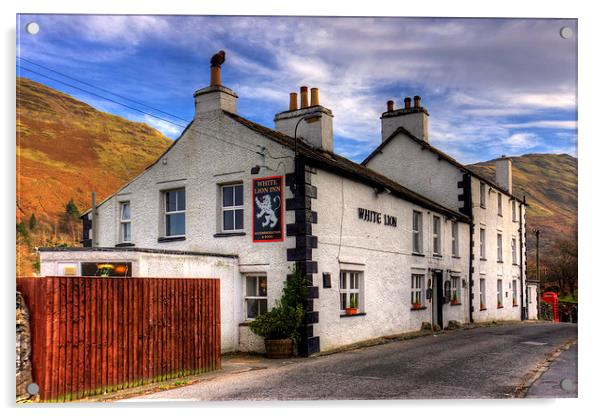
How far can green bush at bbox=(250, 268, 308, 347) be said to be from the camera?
13.1 metres

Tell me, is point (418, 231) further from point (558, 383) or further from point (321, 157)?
point (558, 383)

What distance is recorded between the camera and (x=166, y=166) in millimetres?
15469

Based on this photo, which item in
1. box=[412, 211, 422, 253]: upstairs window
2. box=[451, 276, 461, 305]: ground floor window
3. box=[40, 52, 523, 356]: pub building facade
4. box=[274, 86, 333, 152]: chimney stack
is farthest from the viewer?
box=[451, 276, 461, 305]: ground floor window

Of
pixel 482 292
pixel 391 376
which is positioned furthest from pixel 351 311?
pixel 482 292

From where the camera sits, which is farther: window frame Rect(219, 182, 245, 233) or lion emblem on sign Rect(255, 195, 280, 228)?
window frame Rect(219, 182, 245, 233)

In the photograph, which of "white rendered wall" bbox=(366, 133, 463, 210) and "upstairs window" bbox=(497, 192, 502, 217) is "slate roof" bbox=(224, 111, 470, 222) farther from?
"upstairs window" bbox=(497, 192, 502, 217)

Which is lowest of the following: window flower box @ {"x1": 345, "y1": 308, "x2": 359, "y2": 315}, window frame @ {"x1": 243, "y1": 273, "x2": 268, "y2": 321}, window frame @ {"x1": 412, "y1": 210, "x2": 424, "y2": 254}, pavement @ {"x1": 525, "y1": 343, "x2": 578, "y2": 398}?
pavement @ {"x1": 525, "y1": 343, "x2": 578, "y2": 398}

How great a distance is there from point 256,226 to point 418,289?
7767 millimetres

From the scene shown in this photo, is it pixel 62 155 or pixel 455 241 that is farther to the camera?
pixel 455 241

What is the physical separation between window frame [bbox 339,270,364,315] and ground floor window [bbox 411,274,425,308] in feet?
12.1

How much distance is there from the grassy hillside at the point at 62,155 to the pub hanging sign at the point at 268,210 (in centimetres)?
247

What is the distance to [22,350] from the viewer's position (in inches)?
336

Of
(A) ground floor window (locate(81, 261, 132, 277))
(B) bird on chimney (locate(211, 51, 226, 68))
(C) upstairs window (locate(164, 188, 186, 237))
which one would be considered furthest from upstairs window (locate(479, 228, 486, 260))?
(B) bird on chimney (locate(211, 51, 226, 68))

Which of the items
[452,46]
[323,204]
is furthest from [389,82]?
[323,204]
